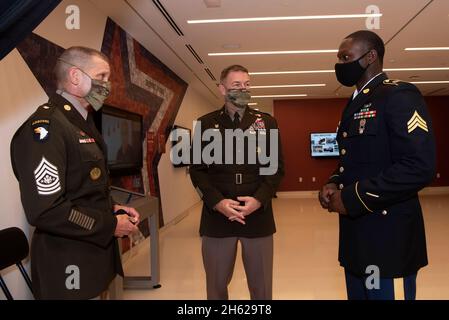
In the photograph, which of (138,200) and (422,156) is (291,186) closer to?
(138,200)

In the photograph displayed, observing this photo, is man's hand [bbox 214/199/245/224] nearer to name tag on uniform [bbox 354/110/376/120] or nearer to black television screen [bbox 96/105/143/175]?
name tag on uniform [bbox 354/110/376/120]

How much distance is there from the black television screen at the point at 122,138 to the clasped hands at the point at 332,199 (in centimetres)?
265

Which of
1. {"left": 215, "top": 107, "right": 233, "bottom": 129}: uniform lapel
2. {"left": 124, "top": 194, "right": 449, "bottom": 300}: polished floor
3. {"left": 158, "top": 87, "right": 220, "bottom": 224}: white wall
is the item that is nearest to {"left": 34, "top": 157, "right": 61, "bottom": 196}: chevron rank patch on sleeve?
{"left": 215, "top": 107, "right": 233, "bottom": 129}: uniform lapel

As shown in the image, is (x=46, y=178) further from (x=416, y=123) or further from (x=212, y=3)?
(x=212, y=3)

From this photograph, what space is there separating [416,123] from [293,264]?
3.00m

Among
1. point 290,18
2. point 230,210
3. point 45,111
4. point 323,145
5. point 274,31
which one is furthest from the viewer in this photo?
point 323,145

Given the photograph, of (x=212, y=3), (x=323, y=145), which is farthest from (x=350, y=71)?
(x=323, y=145)

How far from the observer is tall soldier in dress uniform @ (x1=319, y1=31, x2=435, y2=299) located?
1.32m

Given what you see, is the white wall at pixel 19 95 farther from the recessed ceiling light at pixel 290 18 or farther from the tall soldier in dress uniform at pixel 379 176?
the tall soldier in dress uniform at pixel 379 176

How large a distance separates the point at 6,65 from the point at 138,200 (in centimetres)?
150

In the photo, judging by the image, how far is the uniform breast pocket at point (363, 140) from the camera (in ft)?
4.73

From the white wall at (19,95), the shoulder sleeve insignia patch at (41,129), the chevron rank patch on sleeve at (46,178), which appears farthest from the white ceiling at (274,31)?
the chevron rank patch on sleeve at (46,178)

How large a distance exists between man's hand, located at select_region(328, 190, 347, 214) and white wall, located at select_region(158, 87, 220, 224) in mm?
4602

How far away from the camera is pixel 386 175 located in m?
1.34
